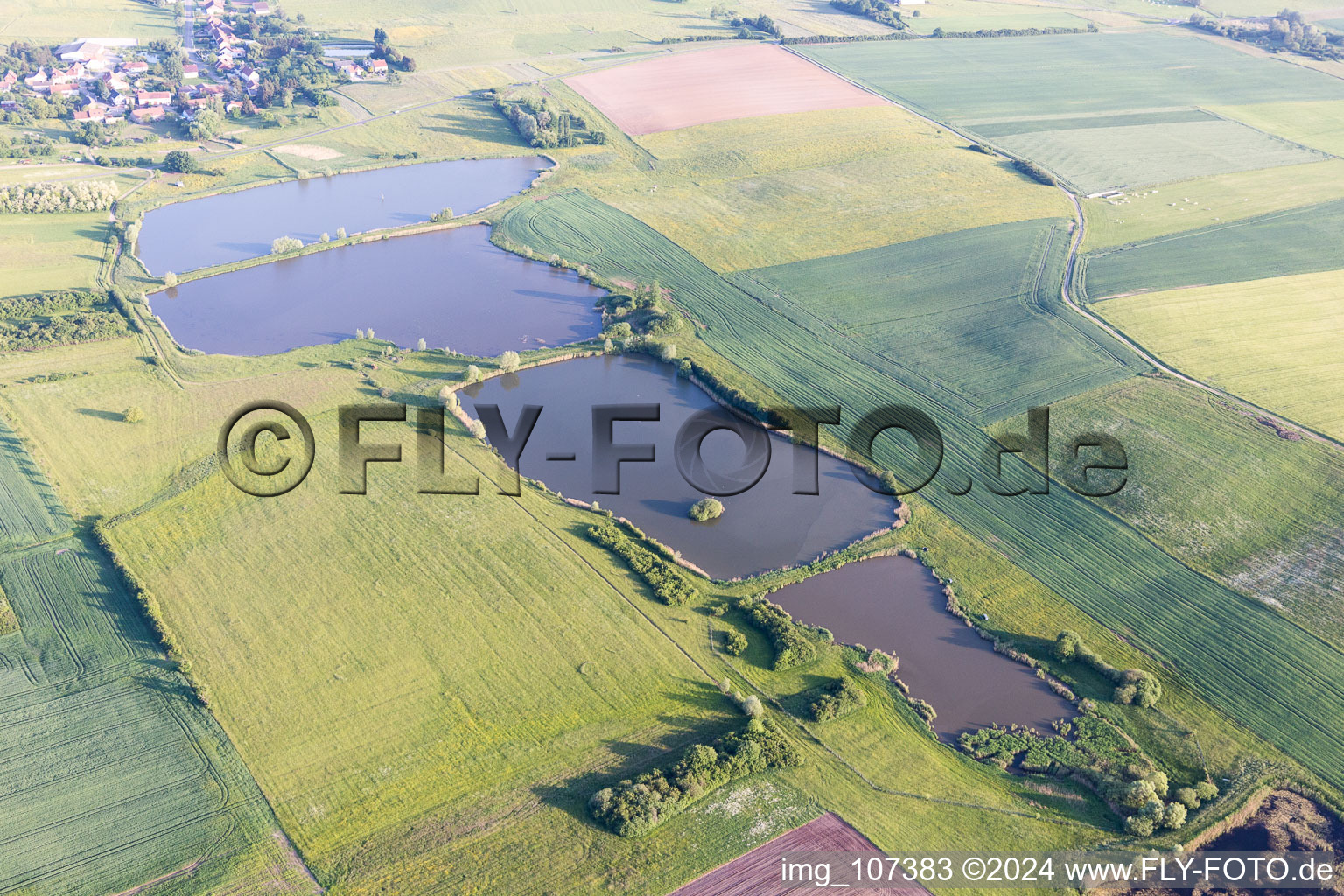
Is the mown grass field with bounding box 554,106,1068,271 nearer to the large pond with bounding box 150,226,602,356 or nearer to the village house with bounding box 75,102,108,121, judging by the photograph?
the large pond with bounding box 150,226,602,356

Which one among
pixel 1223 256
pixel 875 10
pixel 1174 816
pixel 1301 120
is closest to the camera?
pixel 1174 816

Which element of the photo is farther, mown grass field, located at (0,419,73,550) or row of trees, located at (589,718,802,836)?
mown grass field, located at (0,419,73,550)

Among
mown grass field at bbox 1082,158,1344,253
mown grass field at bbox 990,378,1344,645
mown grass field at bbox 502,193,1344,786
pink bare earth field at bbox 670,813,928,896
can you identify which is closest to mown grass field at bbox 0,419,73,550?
pink bare earth field at bbox 670,813,928,896

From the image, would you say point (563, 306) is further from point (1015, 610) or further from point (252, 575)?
point (1015, 610)

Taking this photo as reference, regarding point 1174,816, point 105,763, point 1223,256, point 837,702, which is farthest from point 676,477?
point 1223,256

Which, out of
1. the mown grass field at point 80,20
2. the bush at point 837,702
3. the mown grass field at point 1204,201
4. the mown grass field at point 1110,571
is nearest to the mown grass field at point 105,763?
the bush at point 837,702

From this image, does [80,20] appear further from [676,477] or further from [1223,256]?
[1223,256]

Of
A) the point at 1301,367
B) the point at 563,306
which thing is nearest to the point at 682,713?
the point at 563,306
